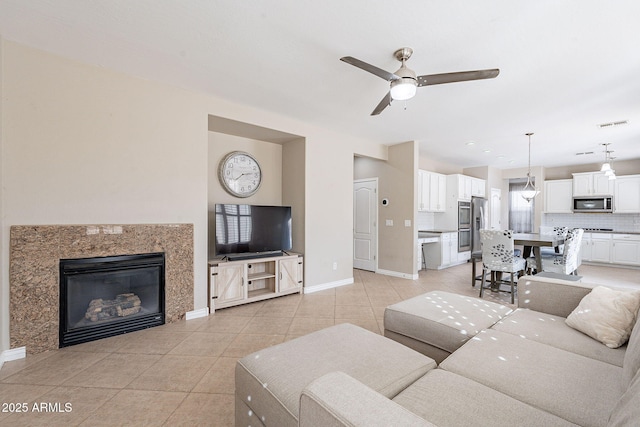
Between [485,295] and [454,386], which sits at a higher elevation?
[454,386]

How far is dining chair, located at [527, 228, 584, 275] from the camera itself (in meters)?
4.17

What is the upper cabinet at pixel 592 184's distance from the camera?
6.82 meters

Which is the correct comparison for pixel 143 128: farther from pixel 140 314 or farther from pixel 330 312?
pixel 330 312

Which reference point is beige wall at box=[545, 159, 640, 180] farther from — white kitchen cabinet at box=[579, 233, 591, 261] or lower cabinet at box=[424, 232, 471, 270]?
lower cabinet at box=[424, 232, 471, 270]

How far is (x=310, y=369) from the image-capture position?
1.35 m

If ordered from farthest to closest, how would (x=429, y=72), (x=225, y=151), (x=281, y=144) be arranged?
(x=281, y=144), (x=225, y=151), (x=429, y=72)

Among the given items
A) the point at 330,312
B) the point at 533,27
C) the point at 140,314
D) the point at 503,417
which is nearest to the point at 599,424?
the point at 503,417

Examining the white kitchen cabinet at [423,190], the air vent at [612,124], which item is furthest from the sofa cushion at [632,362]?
the white kitchen cabinet at [423,190]

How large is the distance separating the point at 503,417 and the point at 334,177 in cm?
399

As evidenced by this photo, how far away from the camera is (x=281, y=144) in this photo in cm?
475

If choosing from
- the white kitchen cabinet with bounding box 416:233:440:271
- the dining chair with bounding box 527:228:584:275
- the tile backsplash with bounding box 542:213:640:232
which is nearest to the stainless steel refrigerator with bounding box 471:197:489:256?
the white kitchen cabinet with bounding box 416:233:440:271

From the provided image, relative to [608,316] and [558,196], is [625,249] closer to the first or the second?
[558,196]

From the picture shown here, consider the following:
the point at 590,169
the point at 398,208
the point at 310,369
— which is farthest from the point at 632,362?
the point at 590,169

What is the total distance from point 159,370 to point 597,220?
388 inches
